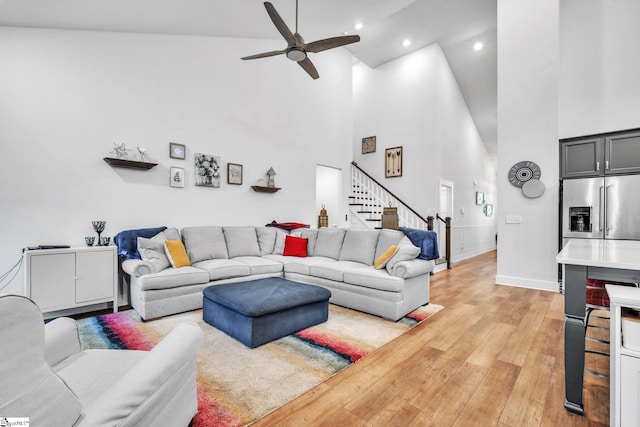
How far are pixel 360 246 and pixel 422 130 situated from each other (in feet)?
13.8

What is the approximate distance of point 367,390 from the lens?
1855 mm

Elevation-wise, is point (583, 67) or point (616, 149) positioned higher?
point (583, 67)

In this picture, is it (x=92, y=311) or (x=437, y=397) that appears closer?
(x=437, y=397)

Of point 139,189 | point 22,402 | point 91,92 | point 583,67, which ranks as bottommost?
point 22,402

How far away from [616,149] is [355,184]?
4.87 meters

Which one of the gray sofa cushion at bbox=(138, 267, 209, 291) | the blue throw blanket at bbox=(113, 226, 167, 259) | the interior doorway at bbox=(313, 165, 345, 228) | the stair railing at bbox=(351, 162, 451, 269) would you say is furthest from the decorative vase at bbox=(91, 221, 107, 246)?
the stair railing at bbox=(351, 162, 451, 269)

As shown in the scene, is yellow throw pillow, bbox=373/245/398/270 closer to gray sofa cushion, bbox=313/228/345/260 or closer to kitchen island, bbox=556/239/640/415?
gray sofa cushion, bbox=313/228/345/260

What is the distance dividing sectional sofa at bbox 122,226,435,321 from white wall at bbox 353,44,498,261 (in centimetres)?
341

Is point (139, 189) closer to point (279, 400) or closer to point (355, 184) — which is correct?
point (279, 400)

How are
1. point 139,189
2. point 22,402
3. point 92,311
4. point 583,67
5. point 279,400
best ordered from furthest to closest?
point 583,67 < point 139,189 < point 92,311 < point 279,400 < point 22,402

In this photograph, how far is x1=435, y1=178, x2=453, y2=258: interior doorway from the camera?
6.71 meters

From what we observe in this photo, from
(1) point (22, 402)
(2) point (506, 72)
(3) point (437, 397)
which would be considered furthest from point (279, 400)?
(2) point (506, 72)

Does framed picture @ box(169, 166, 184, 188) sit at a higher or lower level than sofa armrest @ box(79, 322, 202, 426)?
higher

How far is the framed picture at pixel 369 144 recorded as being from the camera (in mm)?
7781
